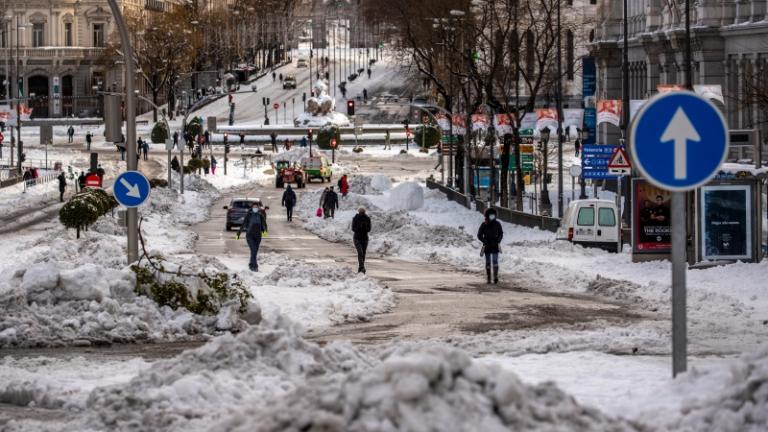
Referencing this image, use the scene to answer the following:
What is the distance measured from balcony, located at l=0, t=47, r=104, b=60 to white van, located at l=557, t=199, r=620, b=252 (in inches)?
5183

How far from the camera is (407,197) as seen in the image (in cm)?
6506

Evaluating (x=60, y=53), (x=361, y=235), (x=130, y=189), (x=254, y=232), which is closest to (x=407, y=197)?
(x=254, y=232)

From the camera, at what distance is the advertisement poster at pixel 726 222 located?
29344 mm

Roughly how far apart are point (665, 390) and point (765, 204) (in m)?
19.6

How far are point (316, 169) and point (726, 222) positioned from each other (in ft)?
218

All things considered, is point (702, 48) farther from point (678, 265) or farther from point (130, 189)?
point (678, 265)

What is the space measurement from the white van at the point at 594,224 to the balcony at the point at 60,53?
13165 cm

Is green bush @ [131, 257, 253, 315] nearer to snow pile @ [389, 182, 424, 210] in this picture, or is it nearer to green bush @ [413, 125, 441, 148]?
snow pile @ [389, 182, 424, 210]

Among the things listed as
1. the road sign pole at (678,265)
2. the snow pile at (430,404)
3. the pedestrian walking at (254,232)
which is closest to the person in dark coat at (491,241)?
the pedestrian walking at (254,232)

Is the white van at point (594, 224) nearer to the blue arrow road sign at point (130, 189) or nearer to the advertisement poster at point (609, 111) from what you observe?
the advertisement poster at point (609, 111)

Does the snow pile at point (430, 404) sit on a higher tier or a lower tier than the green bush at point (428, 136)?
lower

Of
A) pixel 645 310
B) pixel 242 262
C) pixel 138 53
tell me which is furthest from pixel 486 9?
pixel 138 53

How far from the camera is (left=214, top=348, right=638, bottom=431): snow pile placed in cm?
855

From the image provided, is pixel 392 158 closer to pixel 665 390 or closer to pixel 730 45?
pixel 730 45
